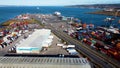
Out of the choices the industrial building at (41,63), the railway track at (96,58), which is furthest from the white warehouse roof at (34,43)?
the industrial building at (41,63)

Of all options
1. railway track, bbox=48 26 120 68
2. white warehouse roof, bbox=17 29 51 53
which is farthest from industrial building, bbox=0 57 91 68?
white warehouse roof, bbox=17 29 51 53

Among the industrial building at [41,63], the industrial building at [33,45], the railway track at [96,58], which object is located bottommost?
the railway track at [96,58]

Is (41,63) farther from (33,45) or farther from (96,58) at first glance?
(33,45)

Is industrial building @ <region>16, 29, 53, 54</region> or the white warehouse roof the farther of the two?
the white warehouse roof

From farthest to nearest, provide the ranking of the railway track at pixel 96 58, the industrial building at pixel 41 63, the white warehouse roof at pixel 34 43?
the white warehouse roof at pixel 34 43
the railway track at pixel 96 58
the industrial building at pixel 41 63

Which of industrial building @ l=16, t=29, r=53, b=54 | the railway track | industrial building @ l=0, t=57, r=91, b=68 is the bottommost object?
the railway track

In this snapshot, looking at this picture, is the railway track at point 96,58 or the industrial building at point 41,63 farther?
the railway track at point 96,58

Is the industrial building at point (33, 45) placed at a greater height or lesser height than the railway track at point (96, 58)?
greater

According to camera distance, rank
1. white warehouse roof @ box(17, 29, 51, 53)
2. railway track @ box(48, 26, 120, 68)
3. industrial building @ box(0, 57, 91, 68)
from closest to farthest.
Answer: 1. industrial building @ box(0, 57, 91, 68)
2. railway track @ box(48, 26, 120, 68)
3. white warehouse roof @ box(17, 29, 51, 53)

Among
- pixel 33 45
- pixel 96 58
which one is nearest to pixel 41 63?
pixel 96 58

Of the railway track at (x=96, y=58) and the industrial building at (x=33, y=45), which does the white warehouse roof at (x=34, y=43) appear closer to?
the industrial building at (x=33, y=45)

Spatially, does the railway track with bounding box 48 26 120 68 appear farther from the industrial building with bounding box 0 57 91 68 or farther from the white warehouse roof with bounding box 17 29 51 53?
the white warehouse roof with bounding box 17 29 51 53
